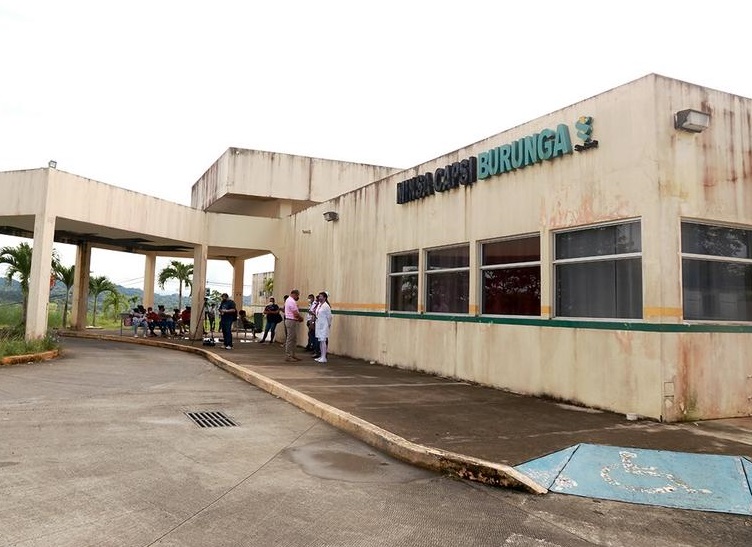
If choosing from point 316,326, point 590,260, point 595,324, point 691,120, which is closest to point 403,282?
point 316,326

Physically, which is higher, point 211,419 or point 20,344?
point 20,344

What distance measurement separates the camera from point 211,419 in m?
7.16

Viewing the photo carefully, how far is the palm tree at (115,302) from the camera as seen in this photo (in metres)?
36.3

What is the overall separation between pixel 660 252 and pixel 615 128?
2066mm

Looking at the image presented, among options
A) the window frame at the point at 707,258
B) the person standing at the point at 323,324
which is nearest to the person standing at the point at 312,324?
the person standing at the point at 323,324

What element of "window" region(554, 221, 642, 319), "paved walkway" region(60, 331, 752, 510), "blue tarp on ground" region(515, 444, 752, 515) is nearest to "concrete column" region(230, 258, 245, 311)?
"paved walkway" region(60, 331, 752, 510)

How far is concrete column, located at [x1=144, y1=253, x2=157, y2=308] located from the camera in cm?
2631

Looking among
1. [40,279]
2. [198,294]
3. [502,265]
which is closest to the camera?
[502,265]

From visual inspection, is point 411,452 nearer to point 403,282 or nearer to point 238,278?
point 403,282

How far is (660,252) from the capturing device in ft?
24.2

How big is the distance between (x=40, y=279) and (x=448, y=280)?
34.2ft

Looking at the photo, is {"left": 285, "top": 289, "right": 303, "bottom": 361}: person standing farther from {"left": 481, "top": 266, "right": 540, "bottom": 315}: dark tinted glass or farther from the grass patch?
the grass patch

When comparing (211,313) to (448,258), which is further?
(211,313)

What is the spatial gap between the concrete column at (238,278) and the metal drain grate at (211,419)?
65.0 ft
